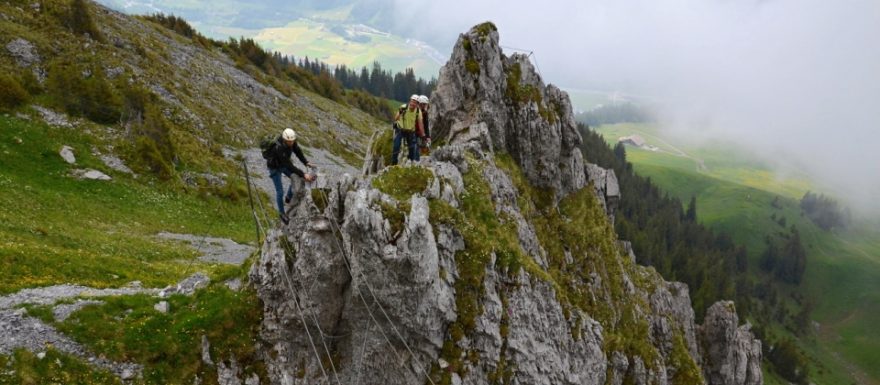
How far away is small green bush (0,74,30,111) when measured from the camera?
140 ft

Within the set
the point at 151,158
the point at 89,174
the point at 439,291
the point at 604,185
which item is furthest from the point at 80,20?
the point at 439,291

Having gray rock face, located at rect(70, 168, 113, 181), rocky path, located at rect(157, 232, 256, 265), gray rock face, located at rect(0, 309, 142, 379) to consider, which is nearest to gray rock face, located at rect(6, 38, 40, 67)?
gray rock face, located at rect(70, 168, 113, 181)

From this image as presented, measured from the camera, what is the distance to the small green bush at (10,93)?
140 ft

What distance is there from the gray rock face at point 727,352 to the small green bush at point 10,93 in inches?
2591

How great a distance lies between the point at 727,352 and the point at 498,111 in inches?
1264

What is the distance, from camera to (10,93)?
42969 millimetres

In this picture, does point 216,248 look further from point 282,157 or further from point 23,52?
point 23,52

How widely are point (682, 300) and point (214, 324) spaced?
40.3 meters

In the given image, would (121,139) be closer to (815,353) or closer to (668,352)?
(668,352)

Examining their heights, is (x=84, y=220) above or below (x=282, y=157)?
below

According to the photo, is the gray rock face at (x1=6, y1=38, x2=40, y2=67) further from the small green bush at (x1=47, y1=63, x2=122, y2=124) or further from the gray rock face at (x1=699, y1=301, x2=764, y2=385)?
the gray rock face at (x1=699, y1=301, x2=764, y2=385)

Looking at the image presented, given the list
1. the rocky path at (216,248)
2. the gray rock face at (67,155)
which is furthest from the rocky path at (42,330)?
the gray rock face at (67,155)

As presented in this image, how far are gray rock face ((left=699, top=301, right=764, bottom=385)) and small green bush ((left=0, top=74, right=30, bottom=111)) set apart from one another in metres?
65.8

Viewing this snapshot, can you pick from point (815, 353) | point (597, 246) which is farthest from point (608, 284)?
point (815, 353)
